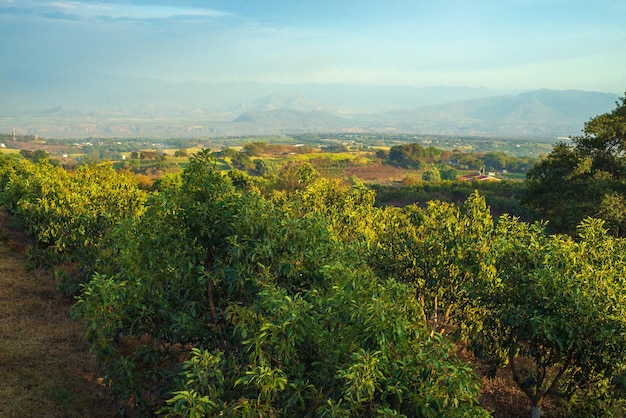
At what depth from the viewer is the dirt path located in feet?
41.3

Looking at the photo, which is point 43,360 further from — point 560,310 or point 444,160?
point 444,160

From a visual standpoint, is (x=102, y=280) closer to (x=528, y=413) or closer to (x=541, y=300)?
(x=541, y=300)

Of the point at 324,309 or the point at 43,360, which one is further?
the point at 43,360

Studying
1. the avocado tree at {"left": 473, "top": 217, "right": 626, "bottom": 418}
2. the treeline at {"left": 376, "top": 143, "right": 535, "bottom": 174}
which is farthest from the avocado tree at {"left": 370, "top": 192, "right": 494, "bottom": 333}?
the treeline at {"left": 376, "top": 143, "right": 535, "bottom": 174}

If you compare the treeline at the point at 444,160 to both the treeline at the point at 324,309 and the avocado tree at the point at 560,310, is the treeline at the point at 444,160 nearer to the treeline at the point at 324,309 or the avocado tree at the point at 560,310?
the treeline at the point at 324,309

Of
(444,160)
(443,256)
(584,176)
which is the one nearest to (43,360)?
(443,256)

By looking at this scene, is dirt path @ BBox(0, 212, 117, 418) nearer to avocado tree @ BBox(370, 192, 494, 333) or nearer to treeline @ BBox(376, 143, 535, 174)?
avocado tree @ BBox(370, 192, 494, 333)

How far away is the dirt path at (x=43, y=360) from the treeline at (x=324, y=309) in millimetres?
4019

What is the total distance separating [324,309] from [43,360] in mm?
12350

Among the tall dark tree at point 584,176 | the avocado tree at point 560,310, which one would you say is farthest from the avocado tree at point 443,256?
the tall dark tree at point 584,176

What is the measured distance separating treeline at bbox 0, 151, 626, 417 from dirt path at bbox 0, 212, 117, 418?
4.02m

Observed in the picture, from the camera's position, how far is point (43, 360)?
15227 mm

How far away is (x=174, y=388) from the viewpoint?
8.46m

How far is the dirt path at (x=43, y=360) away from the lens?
12.6 metres
